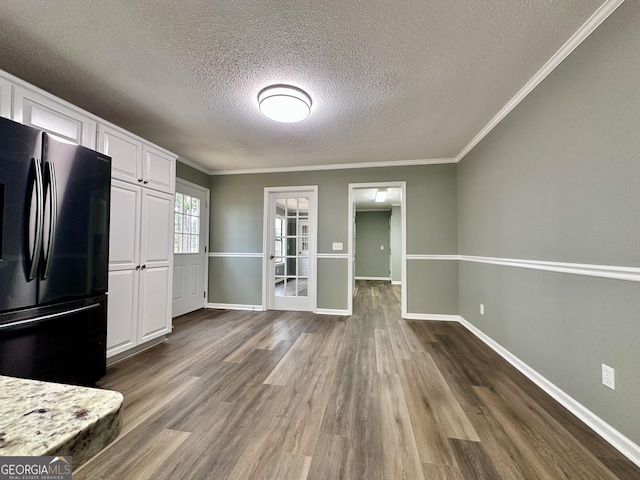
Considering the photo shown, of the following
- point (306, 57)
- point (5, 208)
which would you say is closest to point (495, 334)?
point (306, 57)

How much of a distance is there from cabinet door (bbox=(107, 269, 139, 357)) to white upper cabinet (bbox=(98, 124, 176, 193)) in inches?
34.6

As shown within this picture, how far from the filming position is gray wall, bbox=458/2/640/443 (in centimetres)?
142

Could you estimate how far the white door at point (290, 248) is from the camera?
4.51 m

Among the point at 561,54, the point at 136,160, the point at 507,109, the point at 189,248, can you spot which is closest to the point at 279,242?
the point at 189,248

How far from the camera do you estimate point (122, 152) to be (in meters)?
2.41

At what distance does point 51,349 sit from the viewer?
67.8 inches

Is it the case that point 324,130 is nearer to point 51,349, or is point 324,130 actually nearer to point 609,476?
point 51,349

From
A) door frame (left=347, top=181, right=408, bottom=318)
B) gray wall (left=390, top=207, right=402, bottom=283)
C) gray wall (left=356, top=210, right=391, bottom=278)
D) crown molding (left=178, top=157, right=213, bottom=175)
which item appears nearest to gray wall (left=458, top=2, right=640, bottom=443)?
door frame (left=347, top=181, right=408, bottom=318)

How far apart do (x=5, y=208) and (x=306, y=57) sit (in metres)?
2.01

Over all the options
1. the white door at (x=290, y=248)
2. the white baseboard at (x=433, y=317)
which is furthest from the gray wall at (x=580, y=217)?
the white door at (x=290, y=248)

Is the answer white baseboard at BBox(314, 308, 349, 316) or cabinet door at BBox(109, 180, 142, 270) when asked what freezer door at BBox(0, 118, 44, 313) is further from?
white baseboard at BBox(314, 308, 349, 316)

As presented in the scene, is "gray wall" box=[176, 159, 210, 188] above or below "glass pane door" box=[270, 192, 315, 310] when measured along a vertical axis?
above

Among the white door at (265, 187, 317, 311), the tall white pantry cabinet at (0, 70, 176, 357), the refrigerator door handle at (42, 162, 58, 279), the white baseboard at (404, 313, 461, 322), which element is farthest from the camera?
the white door at (265, 187, 317, 311)

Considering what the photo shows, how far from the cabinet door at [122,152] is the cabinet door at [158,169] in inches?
2.7
